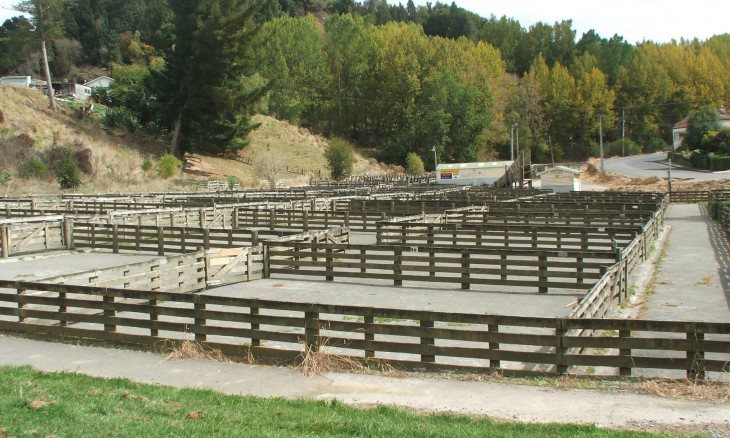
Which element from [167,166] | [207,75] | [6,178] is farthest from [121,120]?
[6,178]

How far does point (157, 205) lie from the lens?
35.1 meters

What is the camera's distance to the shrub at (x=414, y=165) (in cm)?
10331

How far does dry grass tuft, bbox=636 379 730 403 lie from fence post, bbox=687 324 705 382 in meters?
0.11

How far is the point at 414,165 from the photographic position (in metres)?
103

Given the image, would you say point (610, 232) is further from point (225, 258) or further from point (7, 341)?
point (7, 341)

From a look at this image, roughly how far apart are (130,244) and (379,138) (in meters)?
99.2

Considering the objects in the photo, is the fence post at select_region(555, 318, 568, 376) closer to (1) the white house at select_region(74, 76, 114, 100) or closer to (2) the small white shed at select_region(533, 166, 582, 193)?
(2) the small white shed at select_region(533, 166, 582, 193)

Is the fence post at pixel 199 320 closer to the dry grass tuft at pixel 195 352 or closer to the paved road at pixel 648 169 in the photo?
the dry grass tuft at pixel 195 352

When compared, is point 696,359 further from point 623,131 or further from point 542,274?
point 623,131

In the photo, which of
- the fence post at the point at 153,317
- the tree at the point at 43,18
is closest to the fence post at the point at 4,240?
the fence post at the point at 153,317

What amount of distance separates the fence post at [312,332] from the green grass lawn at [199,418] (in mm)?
1890

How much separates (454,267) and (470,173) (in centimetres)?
6452

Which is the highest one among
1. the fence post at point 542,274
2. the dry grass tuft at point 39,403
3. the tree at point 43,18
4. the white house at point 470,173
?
the tree at point 43,18

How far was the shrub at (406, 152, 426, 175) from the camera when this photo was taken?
103312 millimetres
